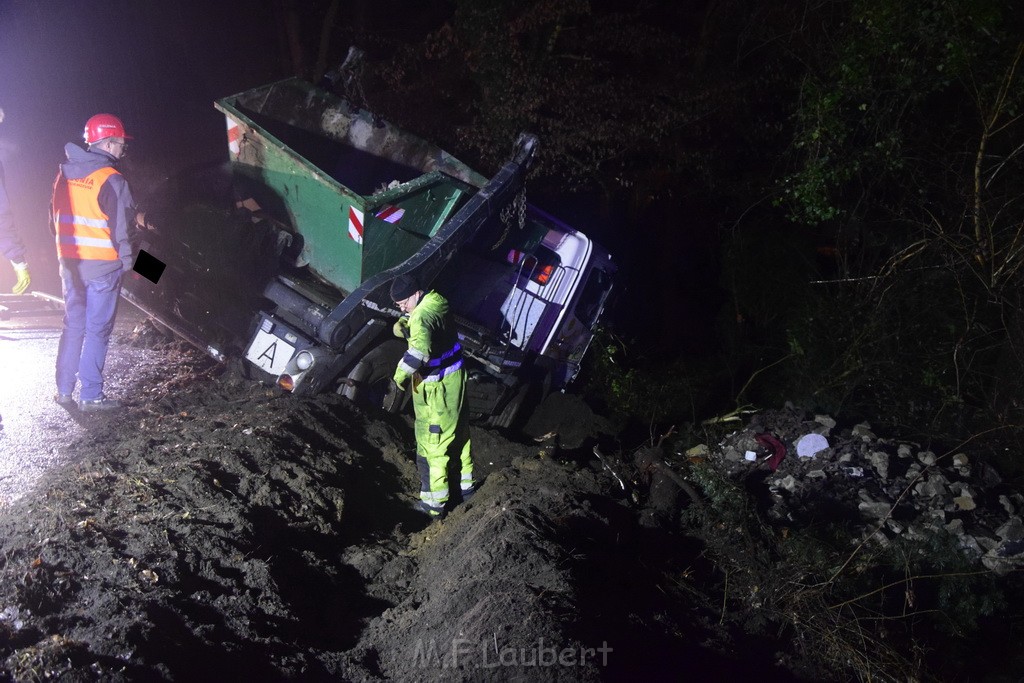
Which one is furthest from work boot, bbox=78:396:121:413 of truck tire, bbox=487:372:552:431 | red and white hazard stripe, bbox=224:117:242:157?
truck tire, bbox=487:372:552:431

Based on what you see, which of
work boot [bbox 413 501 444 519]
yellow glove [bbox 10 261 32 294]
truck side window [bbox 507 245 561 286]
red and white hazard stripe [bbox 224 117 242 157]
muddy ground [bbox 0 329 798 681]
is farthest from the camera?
truck side window [bbox 507 245 561 286]

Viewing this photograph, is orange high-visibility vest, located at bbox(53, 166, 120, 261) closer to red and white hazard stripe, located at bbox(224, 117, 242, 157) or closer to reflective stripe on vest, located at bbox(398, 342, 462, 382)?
red and white hazard stripe, located at bbox(224, 117, 242, 157)

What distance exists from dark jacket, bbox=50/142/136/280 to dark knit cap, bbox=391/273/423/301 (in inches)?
82.0

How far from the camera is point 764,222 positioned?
863 cm

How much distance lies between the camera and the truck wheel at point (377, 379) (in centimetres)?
497

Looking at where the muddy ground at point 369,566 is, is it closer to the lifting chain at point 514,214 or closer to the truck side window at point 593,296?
the truck side window at point 593,296

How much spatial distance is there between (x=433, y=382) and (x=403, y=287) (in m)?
0.65

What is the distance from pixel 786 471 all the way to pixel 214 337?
4762mm

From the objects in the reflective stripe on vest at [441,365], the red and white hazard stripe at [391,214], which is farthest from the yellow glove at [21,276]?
the reflective stripe on vest at [441,365]

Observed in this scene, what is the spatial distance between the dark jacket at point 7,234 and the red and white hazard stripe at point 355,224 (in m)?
2.55

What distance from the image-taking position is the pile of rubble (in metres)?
4.74

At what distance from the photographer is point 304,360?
484 cm

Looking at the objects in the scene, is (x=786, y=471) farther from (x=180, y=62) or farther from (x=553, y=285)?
(x=180, y=62)

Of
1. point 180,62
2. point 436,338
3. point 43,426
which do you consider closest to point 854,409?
point 436,338
